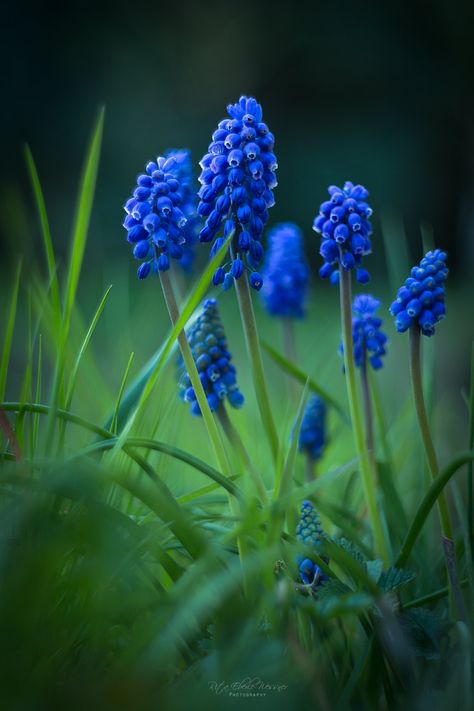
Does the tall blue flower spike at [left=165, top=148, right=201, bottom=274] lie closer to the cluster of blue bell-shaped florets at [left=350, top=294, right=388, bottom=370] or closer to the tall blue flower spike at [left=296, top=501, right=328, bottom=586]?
the cluster of blue bell-shaped florets at [left=350, top=294, right=388, bottom=370]

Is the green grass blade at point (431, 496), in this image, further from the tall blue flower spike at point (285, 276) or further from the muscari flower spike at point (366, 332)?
the tall blue flower spike at point (285, 276)

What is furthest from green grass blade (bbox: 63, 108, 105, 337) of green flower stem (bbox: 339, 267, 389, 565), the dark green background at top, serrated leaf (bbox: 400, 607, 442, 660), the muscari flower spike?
the dark green background at top

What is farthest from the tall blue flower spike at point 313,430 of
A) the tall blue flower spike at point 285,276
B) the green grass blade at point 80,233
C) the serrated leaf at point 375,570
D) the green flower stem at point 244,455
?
the green grass blade at point 80,233

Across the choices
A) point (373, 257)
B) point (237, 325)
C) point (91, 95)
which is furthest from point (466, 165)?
point (91, 95)

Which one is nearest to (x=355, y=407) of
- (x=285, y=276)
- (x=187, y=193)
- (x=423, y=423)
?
(x=423, y=423)

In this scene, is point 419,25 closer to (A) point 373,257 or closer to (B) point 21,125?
(A) point 373,257
